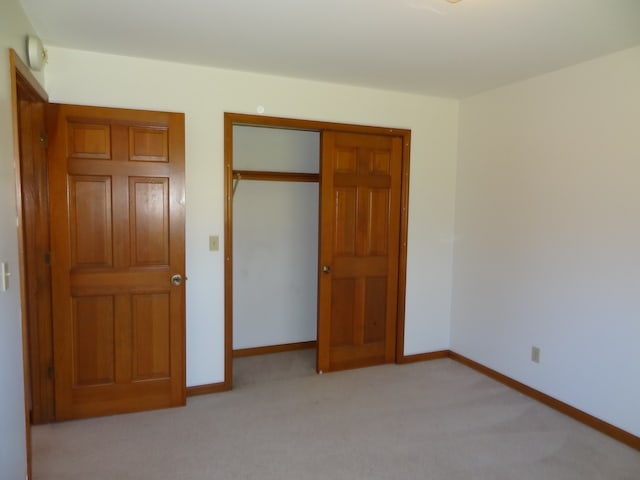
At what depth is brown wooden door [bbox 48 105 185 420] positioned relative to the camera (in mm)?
2641

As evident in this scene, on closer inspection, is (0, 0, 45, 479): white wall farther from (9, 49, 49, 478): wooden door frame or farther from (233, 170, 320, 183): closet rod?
(233, 170, 320, 183): closet rod

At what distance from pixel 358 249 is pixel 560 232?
153 cm

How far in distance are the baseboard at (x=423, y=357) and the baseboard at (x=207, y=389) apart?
1592mm

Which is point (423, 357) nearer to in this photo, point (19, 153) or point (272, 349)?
point (272, 349)

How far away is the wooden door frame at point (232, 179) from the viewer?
310 centimetres

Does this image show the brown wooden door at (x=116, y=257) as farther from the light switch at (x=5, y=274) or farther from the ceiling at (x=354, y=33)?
the light switch at (x=5, y=274)

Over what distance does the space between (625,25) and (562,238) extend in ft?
4.41

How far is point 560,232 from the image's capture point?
2.95 m

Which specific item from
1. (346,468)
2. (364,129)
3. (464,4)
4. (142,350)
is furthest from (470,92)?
(142,350)

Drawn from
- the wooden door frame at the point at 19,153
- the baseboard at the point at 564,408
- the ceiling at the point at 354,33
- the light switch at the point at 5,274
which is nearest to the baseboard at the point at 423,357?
the baseboard at the point at 564,408

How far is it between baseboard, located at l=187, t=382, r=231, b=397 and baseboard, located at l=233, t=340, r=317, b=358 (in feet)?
2.53

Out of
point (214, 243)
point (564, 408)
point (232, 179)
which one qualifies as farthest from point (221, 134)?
point (564, 408)

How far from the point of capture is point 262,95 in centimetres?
316

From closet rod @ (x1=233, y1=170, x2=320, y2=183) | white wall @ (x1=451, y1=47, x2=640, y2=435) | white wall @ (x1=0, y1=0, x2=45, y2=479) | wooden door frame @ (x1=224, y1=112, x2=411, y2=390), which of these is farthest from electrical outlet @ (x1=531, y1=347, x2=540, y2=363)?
white wall @ (x1=0, y1=0, x2=45, y2=479)
